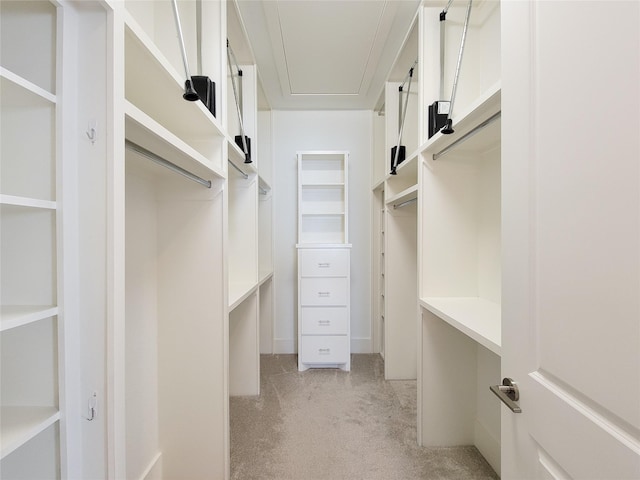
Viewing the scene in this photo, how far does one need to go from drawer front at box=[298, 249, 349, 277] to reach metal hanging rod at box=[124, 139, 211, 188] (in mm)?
1432

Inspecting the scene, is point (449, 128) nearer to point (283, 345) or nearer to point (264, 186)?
point (264, 186)

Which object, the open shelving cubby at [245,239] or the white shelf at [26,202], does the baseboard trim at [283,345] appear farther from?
the white shelf at [26,202]

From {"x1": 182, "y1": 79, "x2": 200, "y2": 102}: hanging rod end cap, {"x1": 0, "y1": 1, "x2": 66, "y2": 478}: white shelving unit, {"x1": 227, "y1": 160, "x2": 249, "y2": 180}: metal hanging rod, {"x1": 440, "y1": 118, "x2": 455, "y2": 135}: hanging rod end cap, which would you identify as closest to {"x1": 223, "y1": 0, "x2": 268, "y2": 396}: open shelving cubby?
{"x1": 227, "y1": 160, "x2": 249, "y2": 180}: metal hanging rod

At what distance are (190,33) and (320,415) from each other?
A: 232 cm

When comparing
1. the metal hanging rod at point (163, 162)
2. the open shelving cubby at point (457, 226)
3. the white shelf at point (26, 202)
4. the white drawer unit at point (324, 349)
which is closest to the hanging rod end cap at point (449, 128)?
the open shelving cubby at point (457, 226)

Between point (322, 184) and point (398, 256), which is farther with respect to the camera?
point (322, 184)

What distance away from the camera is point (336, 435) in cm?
175

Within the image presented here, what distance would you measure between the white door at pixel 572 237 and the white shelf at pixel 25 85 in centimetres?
100

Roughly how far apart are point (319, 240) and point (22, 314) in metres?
2.54

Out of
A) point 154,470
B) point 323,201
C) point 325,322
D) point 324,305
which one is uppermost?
point 323,201

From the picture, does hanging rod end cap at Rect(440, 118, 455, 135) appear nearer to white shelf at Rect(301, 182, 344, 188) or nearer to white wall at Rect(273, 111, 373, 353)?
white shelf at Rect(301, 182, 344, 188)

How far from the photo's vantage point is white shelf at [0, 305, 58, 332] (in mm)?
515

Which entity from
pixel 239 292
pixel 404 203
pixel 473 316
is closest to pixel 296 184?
pixel 404 203

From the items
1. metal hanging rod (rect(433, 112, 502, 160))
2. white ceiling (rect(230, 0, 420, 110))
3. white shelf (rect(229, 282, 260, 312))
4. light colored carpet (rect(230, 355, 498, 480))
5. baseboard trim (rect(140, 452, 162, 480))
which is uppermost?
white ceiling (rect(230, 0, 420, 110))
